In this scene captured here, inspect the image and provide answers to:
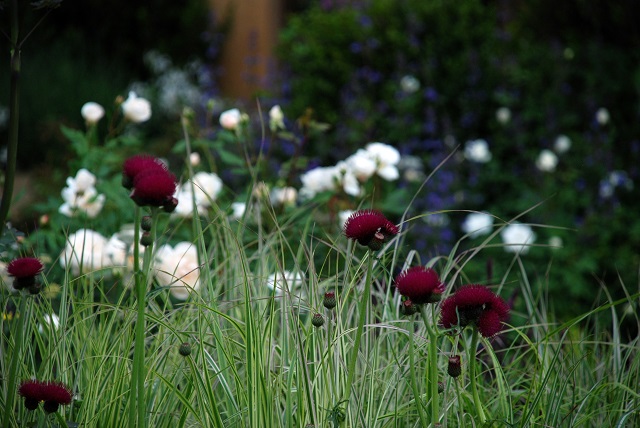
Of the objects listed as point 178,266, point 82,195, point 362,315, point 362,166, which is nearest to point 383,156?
→ point 362,166

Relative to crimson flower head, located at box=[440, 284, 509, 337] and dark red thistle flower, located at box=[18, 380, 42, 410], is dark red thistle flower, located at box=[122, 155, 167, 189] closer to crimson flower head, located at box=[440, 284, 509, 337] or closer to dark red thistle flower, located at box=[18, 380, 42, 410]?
dark red thistle flower, located at box=[18, 380, 42, 410]

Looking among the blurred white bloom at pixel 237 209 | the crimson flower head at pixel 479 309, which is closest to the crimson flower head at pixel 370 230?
the crimson flower head at pixel 479 309

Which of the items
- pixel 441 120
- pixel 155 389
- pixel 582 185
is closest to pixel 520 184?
pixel 582 185

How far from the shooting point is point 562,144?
5039 mm

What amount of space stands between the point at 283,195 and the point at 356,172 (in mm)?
415

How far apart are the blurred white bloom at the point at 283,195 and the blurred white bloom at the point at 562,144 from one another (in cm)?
254

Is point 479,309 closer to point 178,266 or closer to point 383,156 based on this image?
point 178,266

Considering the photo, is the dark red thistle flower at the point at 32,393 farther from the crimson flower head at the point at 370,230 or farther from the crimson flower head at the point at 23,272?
the crimson flower head at the point at 370,230

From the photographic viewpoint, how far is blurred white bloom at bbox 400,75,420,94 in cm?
539

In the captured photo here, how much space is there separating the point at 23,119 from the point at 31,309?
6116 millimetres

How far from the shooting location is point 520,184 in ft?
16.5

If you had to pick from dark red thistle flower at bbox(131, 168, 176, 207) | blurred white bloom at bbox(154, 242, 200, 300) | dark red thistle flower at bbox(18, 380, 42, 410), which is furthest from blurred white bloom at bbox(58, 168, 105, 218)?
dark red thistle flower at bbox(131, 168, 176, 207)

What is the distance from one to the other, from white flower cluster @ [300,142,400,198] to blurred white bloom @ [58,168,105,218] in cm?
73

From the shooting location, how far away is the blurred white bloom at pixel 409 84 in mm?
5387
